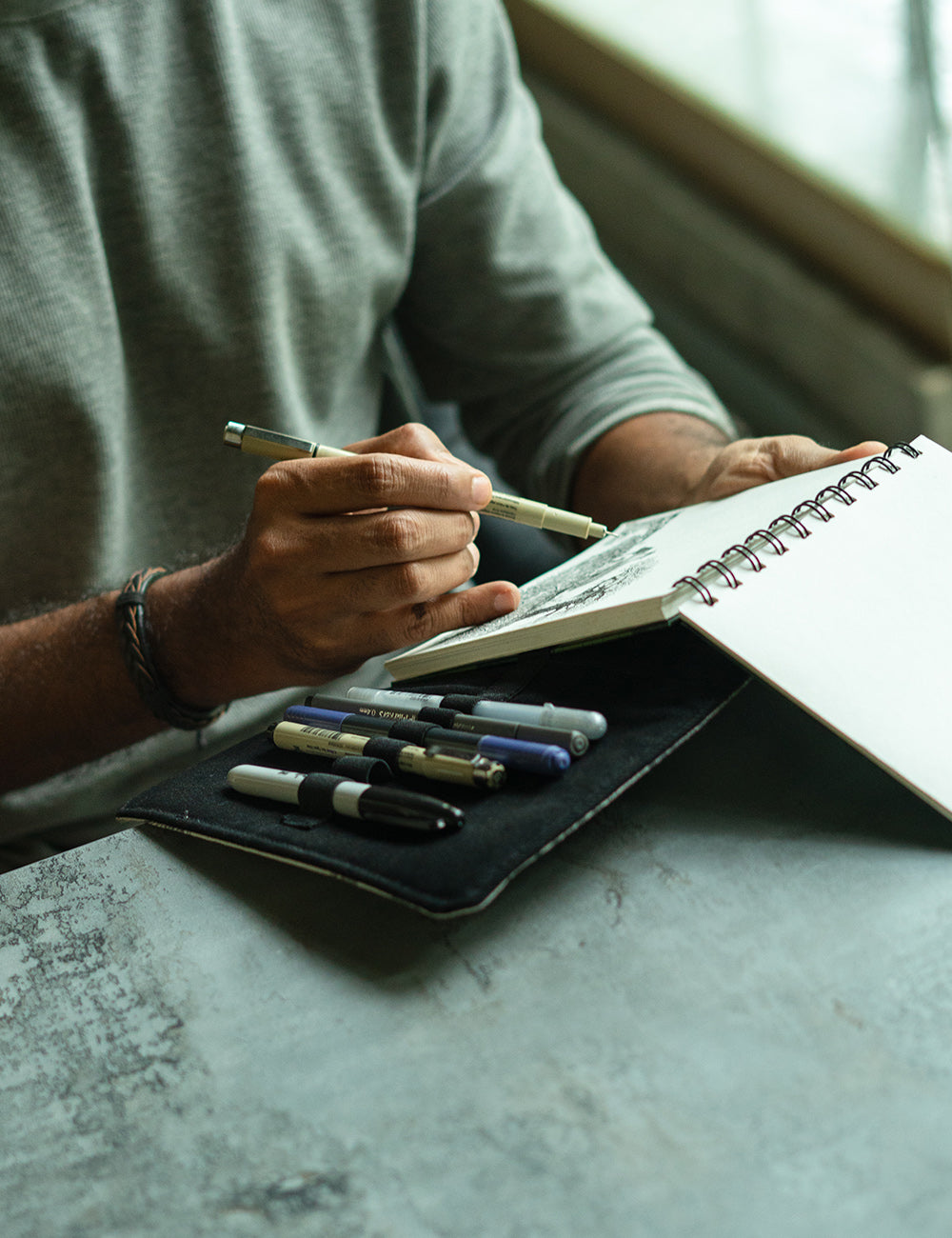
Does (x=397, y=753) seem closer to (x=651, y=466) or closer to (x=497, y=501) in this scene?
(x=497, y=501)

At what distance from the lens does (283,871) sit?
562 millimetres

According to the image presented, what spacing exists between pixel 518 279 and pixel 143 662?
61 centimetres

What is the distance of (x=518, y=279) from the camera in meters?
1.12

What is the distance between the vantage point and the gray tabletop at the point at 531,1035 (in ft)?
1.25

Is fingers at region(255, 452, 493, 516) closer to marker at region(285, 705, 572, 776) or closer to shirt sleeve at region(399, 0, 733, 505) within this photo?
marker at region(285, 705, 572, 776)

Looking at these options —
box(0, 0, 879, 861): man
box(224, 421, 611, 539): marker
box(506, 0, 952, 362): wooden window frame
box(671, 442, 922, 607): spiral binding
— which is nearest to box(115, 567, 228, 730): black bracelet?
box(0, 0, 879, 861): man

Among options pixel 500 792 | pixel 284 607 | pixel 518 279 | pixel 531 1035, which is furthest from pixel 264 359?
pixel 531 1035

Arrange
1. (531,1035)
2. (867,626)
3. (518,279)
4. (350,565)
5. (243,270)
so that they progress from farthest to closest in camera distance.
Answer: (518,279) → (243,270) → (350,565) → (867,626) → (531,1035)

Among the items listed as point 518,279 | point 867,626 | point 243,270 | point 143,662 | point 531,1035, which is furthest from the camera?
point 518,279

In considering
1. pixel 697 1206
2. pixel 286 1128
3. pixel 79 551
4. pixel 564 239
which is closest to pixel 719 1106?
pixel 697 1206

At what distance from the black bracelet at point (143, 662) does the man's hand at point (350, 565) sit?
0.05 meters

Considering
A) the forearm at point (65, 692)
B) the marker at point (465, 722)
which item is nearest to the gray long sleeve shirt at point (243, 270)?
the forearm at point (65, 692)

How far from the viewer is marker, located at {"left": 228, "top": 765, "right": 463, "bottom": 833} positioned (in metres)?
0.50

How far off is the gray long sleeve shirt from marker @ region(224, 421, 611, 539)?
0.86 ft
